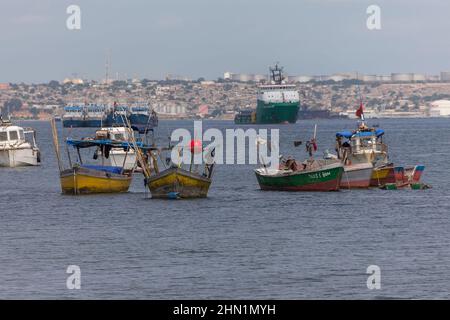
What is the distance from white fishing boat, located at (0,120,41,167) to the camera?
339 ft

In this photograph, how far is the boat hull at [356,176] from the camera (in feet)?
243

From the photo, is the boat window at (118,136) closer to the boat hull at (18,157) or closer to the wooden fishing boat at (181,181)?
the boat hull at (18,157)

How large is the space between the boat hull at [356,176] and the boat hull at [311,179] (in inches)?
58.9

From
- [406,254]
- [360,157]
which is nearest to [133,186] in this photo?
[360,157]

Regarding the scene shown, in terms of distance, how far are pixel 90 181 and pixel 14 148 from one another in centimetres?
3643

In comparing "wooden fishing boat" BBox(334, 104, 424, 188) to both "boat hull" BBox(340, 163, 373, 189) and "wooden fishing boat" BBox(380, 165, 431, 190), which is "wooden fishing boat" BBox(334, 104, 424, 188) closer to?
"boat hull" BBox(340, 163, 373, 189)

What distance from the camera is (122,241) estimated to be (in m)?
51.9
